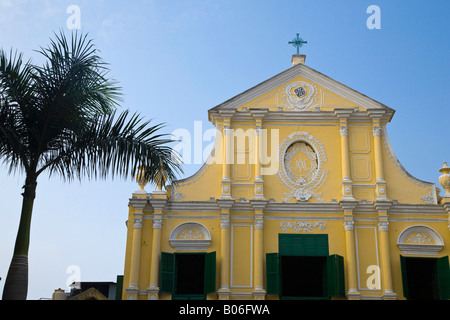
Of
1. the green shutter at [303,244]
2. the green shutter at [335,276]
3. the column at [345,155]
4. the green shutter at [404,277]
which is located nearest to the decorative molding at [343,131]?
the column at [345,155]

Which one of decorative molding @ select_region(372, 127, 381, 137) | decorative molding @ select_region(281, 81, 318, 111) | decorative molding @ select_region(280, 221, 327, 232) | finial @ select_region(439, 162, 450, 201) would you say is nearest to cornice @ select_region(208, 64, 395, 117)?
decorative molding @ select_region(281, 81, 318, 111)

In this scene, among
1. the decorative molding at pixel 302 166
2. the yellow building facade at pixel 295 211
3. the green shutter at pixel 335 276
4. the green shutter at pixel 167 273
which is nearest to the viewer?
the green shutter at pixel 335 276

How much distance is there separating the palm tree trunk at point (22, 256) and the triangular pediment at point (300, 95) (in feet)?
37.8

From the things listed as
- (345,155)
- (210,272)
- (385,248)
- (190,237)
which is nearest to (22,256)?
(210,272)

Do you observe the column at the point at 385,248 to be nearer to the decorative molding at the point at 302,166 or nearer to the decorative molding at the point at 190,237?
the decorative molding at the point at 302,166

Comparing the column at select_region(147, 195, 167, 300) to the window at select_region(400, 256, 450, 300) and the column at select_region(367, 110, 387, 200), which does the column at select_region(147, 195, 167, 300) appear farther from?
the window at select_region(400, 256, 450, 300)

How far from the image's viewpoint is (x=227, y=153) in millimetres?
20500

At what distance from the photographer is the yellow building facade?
18844 millimetres

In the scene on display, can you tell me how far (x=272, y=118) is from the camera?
21.0 meters

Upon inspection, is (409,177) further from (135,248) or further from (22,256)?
(22,256)

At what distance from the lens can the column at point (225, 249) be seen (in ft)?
60.6
